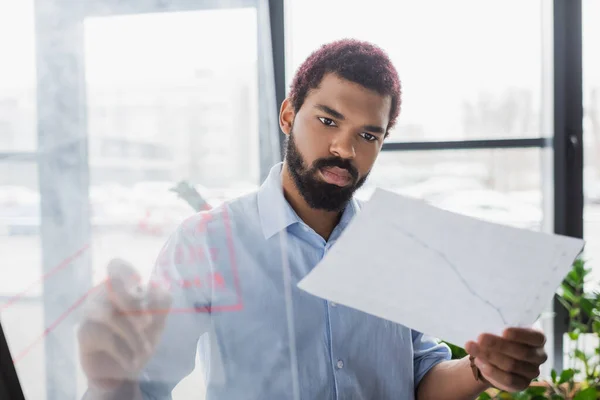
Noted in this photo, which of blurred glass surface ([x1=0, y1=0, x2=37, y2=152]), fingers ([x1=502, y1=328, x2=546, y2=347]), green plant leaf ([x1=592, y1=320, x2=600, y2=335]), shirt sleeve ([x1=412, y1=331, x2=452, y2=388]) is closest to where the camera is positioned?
blurred glass surface ([x1=0, y1=0, x2=37, y2=152])

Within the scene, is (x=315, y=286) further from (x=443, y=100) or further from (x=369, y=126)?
(x=443, y=100)

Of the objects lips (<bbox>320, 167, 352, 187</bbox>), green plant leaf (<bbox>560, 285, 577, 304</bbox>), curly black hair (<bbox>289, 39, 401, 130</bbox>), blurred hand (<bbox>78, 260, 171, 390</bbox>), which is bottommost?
green plant leaf (<bbox>560, 285, 577, 304</bbox>)

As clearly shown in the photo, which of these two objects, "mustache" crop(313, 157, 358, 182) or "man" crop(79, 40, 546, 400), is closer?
"man" crop(79, 40, 546, 400)

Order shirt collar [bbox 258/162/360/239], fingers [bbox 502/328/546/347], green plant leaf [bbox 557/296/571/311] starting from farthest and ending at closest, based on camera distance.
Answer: green plant leaf [bbox 557/296/571/311], shirt collar [bbox 258/162/360/239], fingers [bbox 502/328/546/347]

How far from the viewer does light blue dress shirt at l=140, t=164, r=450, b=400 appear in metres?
0.35

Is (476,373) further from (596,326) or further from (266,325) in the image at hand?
(596,326)

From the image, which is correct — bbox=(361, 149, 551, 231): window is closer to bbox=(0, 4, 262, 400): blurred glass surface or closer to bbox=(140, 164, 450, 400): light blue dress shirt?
bbox=(140, 164, 450, 400): light blue dress shirt

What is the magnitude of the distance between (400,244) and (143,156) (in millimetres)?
193

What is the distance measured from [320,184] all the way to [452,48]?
1.18 meters

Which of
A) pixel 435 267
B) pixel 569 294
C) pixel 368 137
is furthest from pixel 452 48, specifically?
pixel 435 267

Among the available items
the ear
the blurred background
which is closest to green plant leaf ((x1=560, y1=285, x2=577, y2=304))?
the ear

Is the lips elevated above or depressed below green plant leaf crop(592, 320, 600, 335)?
above

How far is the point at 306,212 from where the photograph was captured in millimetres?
629

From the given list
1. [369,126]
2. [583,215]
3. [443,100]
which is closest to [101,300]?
[369,126]
